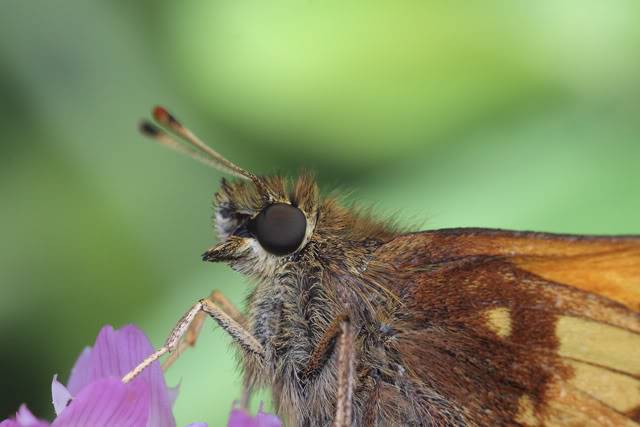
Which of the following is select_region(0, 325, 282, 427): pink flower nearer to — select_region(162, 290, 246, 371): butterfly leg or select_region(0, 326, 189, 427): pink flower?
select_region(0, 326, 189, 427): pink flower

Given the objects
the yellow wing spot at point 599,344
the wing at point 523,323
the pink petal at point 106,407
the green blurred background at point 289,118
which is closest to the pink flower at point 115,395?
the pink petal at point 106,407

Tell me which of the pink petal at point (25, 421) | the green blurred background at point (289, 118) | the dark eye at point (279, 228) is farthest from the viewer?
the green blurred background at point (289, 118)

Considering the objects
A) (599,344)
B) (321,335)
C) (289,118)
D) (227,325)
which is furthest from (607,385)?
(289,118)

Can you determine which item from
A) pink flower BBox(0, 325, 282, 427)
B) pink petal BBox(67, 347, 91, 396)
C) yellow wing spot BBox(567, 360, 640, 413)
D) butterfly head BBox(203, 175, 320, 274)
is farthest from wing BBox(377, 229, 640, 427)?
pink petal BBox(67, 347, 91, 396)

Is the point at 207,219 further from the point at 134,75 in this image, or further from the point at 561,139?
the point at 561,139

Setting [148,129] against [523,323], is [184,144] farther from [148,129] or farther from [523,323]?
[523,323]

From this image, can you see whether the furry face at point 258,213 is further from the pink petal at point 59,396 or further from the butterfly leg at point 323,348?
the pink petal at point 59,396

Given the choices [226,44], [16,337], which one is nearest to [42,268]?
[16,337]
